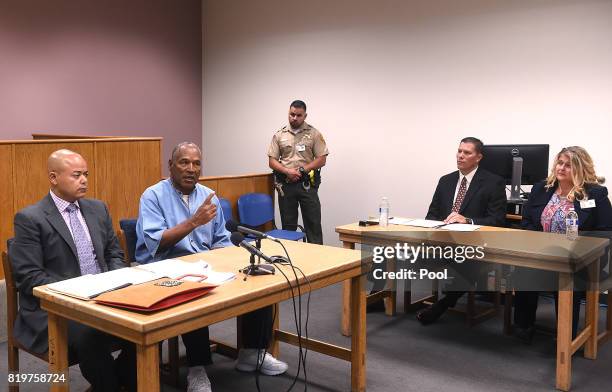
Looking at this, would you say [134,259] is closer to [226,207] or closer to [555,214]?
[226,207]

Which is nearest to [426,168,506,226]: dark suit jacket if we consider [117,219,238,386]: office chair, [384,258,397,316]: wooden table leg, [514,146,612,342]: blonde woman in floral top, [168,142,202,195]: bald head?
[514,146,612,342]: blonde woman in floral top

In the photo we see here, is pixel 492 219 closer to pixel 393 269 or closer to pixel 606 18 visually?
pixel 393 269

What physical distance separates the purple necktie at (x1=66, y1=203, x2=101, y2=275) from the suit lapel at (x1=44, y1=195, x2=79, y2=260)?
0.19 ft

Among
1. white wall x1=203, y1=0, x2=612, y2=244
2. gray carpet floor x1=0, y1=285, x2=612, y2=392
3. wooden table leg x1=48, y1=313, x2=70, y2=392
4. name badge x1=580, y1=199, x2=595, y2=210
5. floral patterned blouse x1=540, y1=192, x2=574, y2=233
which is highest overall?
white wall x1=203, y1=0, x2=612, y2=244

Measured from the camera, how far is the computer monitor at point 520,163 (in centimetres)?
465

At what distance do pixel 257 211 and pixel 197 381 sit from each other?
271cm

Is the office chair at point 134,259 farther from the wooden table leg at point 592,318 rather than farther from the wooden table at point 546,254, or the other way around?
the wooden table leg at point 592,318

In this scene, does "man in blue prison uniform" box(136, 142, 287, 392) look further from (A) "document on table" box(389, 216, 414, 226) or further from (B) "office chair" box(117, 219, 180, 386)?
(A) "document on table" box(389, 216, 414, 226)

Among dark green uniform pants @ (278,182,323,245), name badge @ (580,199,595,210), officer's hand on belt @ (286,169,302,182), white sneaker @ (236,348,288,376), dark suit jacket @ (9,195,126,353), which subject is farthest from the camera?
dark green uniform pants @ (278,182,323,245)

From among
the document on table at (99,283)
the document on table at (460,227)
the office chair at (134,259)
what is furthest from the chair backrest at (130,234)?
the document on table at (460,227)

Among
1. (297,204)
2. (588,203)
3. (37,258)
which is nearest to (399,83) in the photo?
(297,204)

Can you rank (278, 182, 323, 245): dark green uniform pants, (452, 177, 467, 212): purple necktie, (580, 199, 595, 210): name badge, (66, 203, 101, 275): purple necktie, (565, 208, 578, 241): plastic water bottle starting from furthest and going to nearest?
(278, 182, 323, 245): dark green uniform pants, (452, 177, 467, 212): purple necktie, (580, 199, 595, 210): name badge, (565, 208, 578, 241): plastic water bottle, (66, 203, 101, 275): purple necktie

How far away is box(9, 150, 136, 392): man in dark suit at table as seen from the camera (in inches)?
98.0

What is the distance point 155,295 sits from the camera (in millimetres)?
2113
